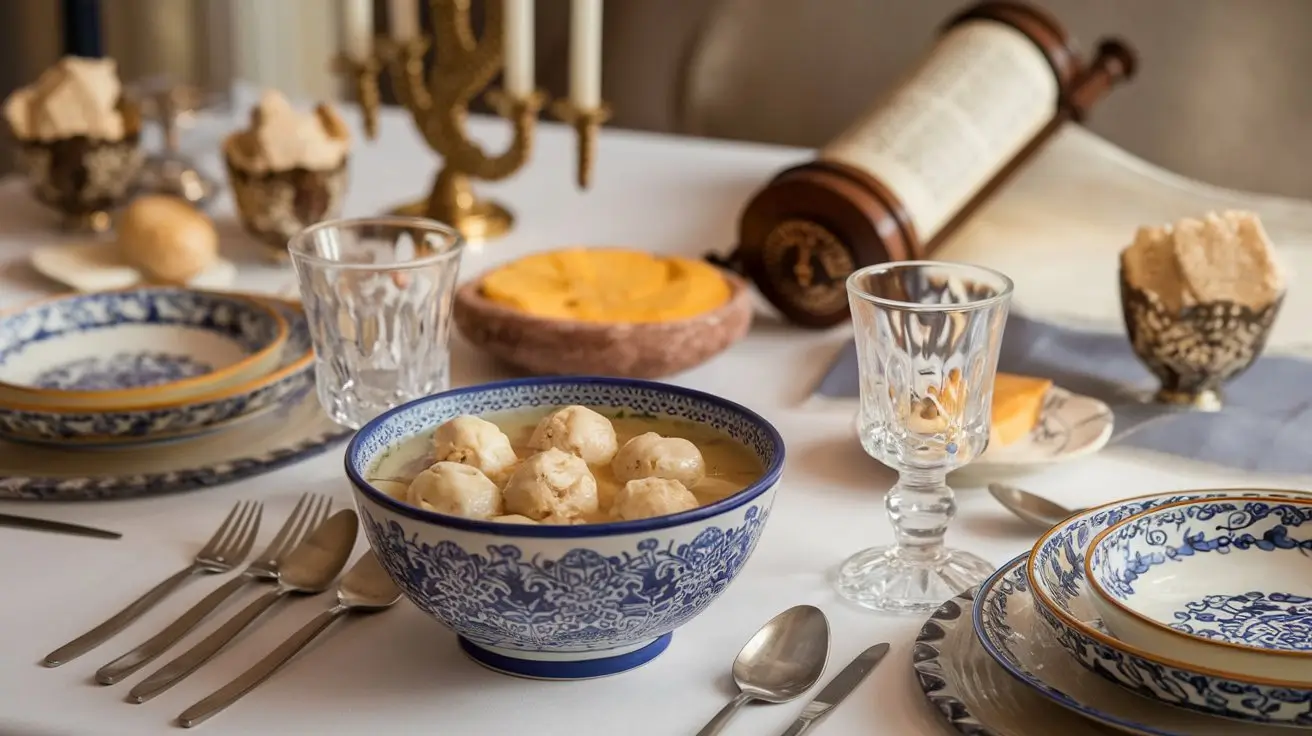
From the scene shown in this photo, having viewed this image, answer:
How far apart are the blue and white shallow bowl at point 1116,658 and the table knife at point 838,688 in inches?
3.0

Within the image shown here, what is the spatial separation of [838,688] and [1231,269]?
49 centimetres

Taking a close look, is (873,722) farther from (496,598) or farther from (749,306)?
(749,306)

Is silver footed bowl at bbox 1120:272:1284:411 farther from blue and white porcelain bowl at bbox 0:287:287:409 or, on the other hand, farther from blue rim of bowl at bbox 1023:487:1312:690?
blue and white porcelain bowl at bbox 0:287:287:409

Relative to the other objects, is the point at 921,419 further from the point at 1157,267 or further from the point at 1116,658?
the point at 1157,267

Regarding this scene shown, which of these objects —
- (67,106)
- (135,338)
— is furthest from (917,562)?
(67,106)

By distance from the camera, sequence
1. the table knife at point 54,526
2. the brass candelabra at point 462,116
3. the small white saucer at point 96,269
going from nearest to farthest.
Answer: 1. the table knife at point 54,526
2. the small white saucer at point 96,269
3. the brass candelabra at point 462,116

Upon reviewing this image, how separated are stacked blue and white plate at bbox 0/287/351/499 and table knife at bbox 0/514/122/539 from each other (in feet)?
0.07

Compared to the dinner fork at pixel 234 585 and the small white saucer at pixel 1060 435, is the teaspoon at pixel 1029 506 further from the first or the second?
the dinner fork at pixel 234 585

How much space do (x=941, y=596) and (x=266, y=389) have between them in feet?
1.36

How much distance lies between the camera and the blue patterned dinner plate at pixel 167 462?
0.78 m

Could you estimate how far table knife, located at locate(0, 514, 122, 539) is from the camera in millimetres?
748

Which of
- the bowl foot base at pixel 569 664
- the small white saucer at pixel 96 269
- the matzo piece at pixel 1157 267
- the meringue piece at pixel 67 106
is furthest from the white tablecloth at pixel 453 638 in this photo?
the meringue piece at pixel 67 106

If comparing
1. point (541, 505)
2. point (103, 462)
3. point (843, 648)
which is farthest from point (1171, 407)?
point (103, 462)

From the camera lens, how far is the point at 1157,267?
955 millimetres
